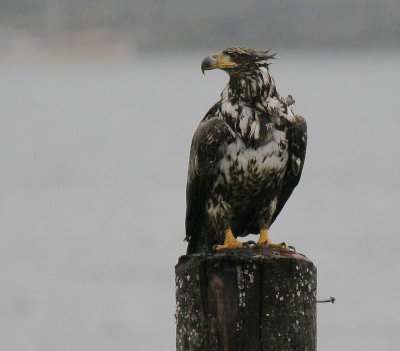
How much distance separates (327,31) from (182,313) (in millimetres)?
48274

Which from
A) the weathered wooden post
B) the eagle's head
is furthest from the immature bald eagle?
the weathered wooden post

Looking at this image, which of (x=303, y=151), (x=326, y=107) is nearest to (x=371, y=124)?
(x=326, y=107)

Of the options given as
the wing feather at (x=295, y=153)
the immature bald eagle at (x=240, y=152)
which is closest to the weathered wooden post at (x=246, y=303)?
→ the immature bald eagle at (x=240, y=152)

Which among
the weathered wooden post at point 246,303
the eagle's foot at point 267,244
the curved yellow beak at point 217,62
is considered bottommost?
the weathered wooden post at point 246,303

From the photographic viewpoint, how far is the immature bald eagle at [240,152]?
7152 millimetres

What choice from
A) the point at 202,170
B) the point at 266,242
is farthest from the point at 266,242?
the point at 202,170

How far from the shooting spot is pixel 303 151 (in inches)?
288

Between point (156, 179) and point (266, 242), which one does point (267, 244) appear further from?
point (156, 179)

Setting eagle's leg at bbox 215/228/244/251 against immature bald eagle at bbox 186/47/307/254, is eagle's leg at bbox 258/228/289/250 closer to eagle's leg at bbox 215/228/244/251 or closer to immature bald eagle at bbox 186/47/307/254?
immature bald eagle at bbox 186/47/307/254

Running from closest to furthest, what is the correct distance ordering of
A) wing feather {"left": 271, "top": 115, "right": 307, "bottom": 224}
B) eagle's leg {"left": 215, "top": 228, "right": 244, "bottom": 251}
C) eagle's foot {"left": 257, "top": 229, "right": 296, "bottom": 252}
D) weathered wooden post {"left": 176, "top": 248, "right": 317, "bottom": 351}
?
1. weathered wooden post {"left": 176, "top": 248, "right": 317, "bottom": 351}
2. eagle's foot {"left": 257, "top": 229, "right": 296, "bottom": 252}
3. eagle's leg {"left": 215, "top": 228, "right": 244, "bottom": 251}
4. wing feather {"left": 271, "top": 115, "right": 307, "bottom": 224}

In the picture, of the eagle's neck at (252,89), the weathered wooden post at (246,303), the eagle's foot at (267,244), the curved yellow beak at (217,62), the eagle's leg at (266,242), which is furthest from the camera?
the eagle's neck at (252,89)

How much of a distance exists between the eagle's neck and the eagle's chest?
0.18 meters

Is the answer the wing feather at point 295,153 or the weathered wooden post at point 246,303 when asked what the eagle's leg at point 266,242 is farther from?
the weathered wooden post at point 246,303

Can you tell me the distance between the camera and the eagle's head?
711cm
